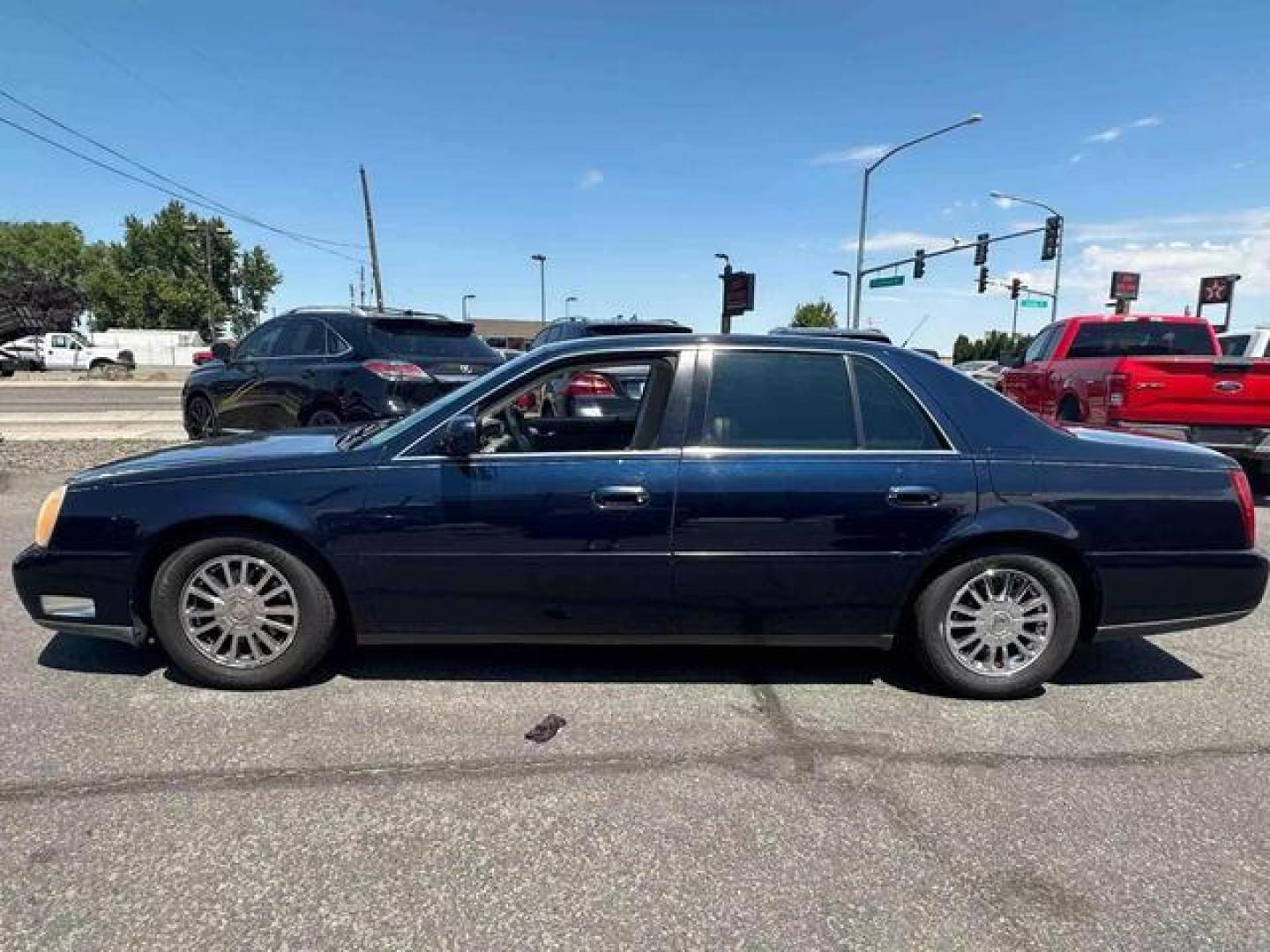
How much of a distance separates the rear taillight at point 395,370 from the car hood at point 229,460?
365cm

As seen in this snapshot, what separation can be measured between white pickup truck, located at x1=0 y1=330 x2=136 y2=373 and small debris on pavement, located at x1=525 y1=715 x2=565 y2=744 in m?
40.8

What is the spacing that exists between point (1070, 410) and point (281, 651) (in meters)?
8.65

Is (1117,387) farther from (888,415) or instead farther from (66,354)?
(66,354)

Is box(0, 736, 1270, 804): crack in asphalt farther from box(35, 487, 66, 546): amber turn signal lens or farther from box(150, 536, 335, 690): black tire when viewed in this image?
box(35, 487, 66, 546): amber turn signal lens

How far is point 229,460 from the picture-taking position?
11.5 ft

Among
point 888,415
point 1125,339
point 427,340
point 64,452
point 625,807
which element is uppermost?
point 1125,339

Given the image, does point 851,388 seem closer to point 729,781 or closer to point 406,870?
point 729,781

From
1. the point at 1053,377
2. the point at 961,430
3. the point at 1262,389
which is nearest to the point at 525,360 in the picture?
the point at 961,430

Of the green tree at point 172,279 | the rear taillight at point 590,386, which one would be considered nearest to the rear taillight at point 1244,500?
the rear taillight at point 590,386

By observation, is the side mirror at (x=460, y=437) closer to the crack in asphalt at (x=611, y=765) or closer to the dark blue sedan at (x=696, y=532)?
the dark blue sedan at (x=696, y=532)

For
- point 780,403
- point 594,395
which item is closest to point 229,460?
point 780,403

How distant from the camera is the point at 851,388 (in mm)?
3541

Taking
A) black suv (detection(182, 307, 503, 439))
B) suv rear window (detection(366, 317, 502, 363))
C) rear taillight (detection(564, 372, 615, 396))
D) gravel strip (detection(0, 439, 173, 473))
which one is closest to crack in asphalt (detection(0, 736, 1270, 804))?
rear taillight (detection(564, 372, 615, 396))

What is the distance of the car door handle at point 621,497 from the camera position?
334cm
